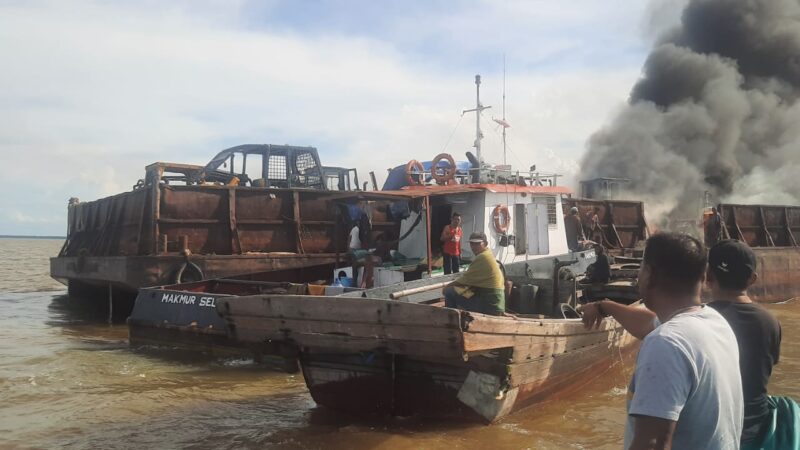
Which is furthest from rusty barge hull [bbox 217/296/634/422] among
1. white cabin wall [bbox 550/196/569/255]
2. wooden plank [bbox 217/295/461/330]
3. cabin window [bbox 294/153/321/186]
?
cabin window [bbox 294/153/321/186]

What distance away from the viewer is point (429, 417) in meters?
5.97

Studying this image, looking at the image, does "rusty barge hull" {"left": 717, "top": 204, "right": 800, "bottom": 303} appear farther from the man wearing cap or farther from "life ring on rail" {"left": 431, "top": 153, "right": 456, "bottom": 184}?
the man wearing cap

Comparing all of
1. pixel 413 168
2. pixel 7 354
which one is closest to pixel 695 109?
pixel 413 168

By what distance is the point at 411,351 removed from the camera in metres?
5.26

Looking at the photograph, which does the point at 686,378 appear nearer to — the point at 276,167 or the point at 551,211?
the point at 551,211

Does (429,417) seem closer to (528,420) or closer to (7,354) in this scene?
(528,420)

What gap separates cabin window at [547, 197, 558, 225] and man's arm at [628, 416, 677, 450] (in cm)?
976

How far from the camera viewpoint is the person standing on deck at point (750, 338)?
256 centimetres

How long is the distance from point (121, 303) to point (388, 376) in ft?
34.3

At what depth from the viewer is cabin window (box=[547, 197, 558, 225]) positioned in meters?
11.4

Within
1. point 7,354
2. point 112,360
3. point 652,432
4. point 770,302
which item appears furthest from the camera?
point 770,302

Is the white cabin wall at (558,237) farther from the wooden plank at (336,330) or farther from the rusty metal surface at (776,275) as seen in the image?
the rusty metal surface at (776,275)

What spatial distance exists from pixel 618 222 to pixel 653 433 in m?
18.3

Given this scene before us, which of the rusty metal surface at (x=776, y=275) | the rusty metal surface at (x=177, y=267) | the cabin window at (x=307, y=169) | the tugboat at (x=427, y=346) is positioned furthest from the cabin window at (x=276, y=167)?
the rusty metal surface at (x=776, y=275)
